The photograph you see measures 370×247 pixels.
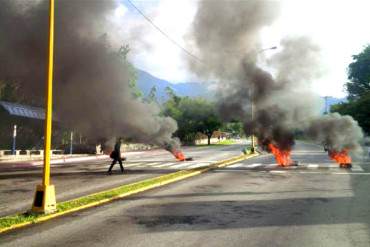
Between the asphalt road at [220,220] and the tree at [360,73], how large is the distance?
5587 cm

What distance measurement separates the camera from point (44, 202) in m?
9.20

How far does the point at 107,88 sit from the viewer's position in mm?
23453

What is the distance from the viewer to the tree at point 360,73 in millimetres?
65000

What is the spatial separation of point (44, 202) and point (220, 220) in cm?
365

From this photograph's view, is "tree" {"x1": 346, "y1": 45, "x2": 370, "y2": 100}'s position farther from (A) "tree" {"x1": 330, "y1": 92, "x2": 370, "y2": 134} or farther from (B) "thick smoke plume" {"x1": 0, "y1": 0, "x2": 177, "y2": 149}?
(B) "thick smoke plume" {"x1": 0, "y1": 0, "x2": 177, "y2": 149}

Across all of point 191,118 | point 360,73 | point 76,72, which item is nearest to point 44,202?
point 76,72

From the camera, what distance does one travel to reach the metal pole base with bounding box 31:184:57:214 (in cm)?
917

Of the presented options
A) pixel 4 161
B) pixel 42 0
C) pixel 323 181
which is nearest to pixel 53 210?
pixel 323 181

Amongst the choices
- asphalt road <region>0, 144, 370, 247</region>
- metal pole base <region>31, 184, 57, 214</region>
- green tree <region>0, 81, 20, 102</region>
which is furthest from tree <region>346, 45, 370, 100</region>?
metal pole base <region>31, 184, 57, 214</region>

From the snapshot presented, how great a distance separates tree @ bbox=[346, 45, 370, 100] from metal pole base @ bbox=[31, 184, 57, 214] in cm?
6115

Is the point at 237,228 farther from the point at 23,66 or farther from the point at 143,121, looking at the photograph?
the point at 23,66

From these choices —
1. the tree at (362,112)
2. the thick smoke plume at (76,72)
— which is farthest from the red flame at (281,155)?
the tree at (362,112)

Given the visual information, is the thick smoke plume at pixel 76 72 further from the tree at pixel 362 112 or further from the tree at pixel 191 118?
the tree at pixel 191 118

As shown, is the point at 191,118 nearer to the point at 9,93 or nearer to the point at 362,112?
the point at 362,112
